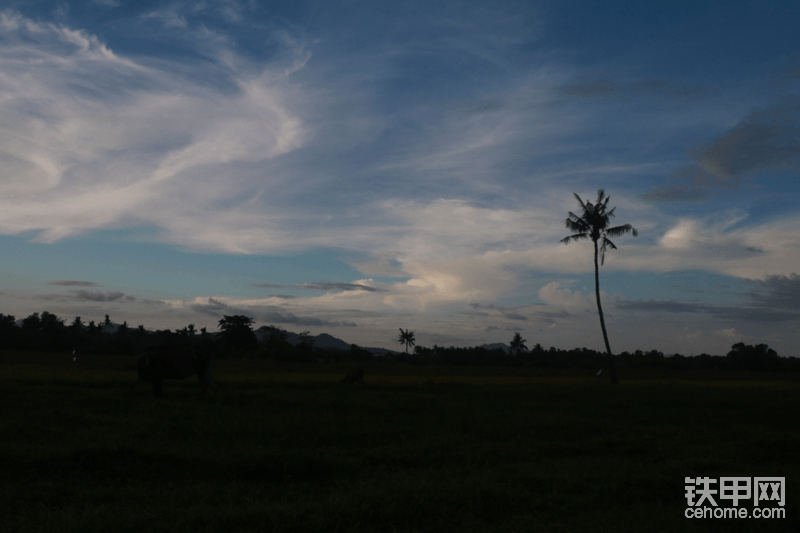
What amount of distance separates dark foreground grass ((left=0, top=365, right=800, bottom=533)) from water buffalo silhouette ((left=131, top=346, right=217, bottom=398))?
2.12m

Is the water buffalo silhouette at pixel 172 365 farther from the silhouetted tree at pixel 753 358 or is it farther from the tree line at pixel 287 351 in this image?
the silhouetted tree at pixel 753 358

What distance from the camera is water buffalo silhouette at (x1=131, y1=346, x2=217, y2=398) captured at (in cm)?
1636

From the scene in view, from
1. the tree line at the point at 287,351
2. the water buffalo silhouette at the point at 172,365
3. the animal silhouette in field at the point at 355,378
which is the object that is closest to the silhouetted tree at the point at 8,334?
the tree line at the point at 287,351

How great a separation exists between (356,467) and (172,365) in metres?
11.2

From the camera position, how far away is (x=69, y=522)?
4898 mm

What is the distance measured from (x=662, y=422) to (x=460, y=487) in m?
10.1

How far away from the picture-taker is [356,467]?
7.82 m

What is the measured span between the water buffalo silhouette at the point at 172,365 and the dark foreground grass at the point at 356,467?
2.12 m

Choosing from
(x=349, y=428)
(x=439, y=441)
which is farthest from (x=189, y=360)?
(x=439, y=441)

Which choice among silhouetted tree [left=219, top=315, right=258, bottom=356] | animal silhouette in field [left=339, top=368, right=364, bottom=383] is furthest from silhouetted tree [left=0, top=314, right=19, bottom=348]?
animal silhouette in field [left=339, top=368, right=364, bottom=383]

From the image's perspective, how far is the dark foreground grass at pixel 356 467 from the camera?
17.7 ft

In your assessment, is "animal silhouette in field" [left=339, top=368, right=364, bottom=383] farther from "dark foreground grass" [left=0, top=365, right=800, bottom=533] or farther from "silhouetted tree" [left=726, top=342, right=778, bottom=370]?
"silhouetted tree" [left=726, top=342, right=778, bottom=370]

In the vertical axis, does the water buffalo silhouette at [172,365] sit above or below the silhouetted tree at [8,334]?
above

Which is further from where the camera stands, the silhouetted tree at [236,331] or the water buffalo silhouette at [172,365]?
the silhouetted tree at [236,331]
